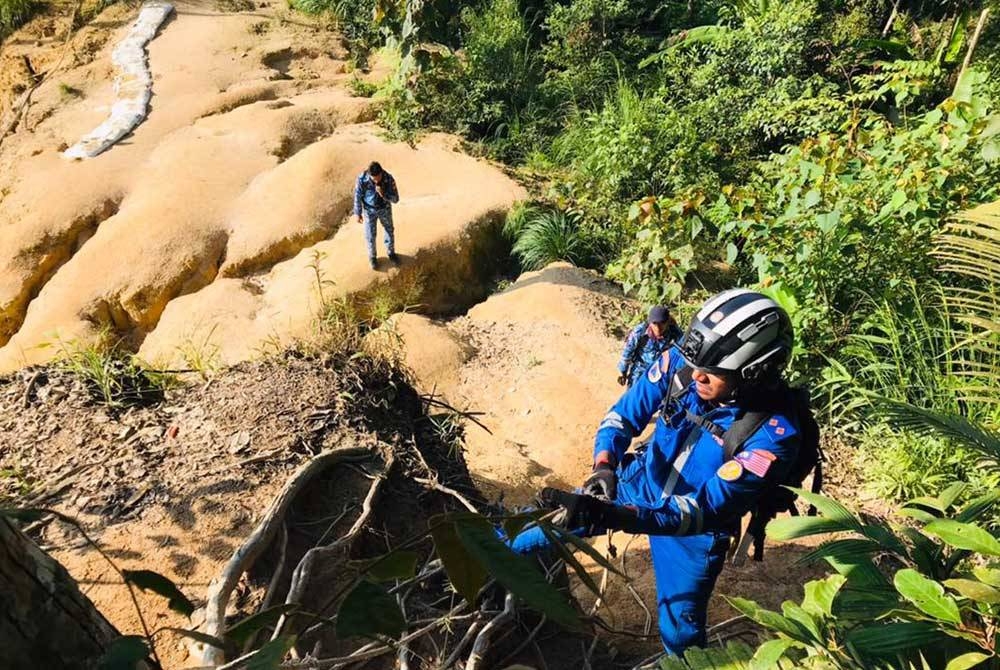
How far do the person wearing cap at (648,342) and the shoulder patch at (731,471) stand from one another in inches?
93.0

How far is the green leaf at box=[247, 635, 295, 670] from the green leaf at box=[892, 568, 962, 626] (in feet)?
3.92

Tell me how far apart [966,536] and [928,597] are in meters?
0.22

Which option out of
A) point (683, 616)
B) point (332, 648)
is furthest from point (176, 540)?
point (683, 616)

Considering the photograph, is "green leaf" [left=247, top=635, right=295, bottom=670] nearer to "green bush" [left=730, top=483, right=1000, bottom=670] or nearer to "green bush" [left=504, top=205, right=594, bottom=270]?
"green bush" [left=730, top=483, right=1000, bottom=670]

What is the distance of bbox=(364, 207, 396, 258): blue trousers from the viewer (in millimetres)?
8070

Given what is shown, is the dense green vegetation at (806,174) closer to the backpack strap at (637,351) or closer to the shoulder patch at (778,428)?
the shoulder patch at (778,428)

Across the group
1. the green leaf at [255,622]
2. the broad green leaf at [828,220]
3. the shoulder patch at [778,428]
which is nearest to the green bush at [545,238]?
the broad green leaf at [828,220]

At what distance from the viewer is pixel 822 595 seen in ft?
4.42

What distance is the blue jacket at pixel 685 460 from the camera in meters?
2.37

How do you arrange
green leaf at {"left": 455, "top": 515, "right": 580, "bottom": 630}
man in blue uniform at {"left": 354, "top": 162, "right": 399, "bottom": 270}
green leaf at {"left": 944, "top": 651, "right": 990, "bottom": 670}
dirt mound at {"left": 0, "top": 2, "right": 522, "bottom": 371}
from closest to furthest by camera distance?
green leaf at {"left": 455, "top": 515, "right": 580, "bottom": 630}
green leaf at {"left": 944, "top": 651, "right": 990, "bottom": 670}
man in blue uniform at {"left": 354, "top": 162, "right": 399, "bottom": 270}
dirt mound at {"left": 0, "top": 2, "right": 522, "bottom": 371}

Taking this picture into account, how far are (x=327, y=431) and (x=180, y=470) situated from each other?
626mm

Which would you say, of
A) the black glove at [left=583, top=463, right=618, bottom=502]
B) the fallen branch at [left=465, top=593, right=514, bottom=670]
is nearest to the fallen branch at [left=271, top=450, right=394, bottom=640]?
the fallen branch at [left=465, top=593, right=514, bottom=670]

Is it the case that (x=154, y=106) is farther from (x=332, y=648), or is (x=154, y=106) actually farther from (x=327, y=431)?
(x=332, y=648)

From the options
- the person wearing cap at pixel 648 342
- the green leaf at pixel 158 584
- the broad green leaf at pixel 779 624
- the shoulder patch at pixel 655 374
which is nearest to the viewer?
the green leaf at pixel 158 584
